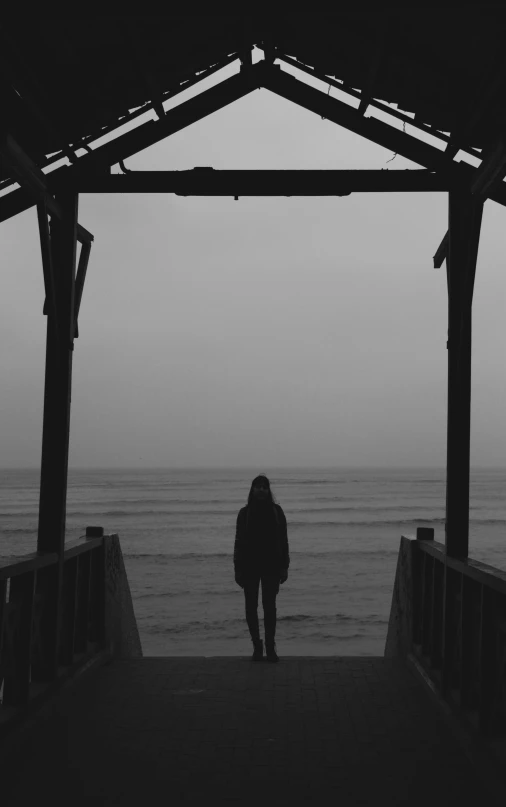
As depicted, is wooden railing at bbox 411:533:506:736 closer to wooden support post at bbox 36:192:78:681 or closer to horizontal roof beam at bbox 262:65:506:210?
wooden support post at bbox 36:192:78:681

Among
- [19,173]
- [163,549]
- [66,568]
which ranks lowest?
[163,549]

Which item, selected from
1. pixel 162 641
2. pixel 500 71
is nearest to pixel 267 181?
pixel 500 71

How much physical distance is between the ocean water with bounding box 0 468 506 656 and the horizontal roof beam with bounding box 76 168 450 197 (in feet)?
11.1

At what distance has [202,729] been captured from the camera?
4.64 metres

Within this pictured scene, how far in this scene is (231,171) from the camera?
577cm

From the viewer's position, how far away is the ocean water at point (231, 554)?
13.7 m

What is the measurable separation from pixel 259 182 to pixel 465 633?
3.16 metres

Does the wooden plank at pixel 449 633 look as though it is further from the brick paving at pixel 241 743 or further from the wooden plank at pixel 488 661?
the wooden plank at pixel 488 661

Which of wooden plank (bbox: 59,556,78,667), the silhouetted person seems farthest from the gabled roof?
the silhouetted person

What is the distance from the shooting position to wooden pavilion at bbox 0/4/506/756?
15.1 feet

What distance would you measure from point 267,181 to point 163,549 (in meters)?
22.4

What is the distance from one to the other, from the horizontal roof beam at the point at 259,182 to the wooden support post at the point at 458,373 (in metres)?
0.48

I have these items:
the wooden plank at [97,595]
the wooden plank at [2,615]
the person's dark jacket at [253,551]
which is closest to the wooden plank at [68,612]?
the wooden plank at [97,595]

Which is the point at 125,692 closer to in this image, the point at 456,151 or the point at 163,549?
the point at 456,151
